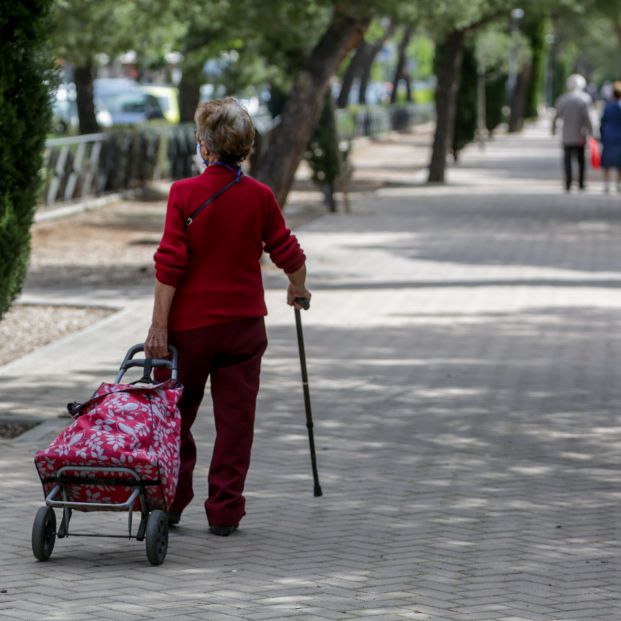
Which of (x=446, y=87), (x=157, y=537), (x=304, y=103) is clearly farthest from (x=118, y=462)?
(x=446, y=87)

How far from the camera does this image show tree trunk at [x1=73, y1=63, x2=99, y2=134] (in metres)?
25.3

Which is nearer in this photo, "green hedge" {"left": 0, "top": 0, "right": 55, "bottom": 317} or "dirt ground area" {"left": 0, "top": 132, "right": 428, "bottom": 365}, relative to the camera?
"green hedge" {"left": 0, "top": 0, "right": 55, "bottom": 317}

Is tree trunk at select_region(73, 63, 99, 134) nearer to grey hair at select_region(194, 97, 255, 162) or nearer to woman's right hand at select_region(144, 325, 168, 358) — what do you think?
grey hair at select_region(194, 97, 255, 162)

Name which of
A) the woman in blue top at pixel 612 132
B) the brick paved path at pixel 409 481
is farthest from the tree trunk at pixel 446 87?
the brick paved path at pixel 409 481

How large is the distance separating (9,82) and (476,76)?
27418mm

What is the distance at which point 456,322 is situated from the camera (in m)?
12.2

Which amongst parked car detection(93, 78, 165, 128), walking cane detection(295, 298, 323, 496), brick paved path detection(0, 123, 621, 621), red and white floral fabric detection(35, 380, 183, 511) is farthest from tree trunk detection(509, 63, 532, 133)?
red and white floral fabric detection(35, 380, 183, 511)

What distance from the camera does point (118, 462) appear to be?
5328 millimetres

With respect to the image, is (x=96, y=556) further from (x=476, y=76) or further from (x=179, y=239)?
(x=476, y=76)

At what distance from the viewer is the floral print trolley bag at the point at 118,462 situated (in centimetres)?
534

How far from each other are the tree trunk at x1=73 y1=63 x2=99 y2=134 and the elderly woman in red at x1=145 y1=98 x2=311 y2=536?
1989cm

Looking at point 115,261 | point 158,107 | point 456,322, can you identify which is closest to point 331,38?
point 115,261

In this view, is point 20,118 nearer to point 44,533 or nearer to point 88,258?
point 44,533

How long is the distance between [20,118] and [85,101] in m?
17.3
